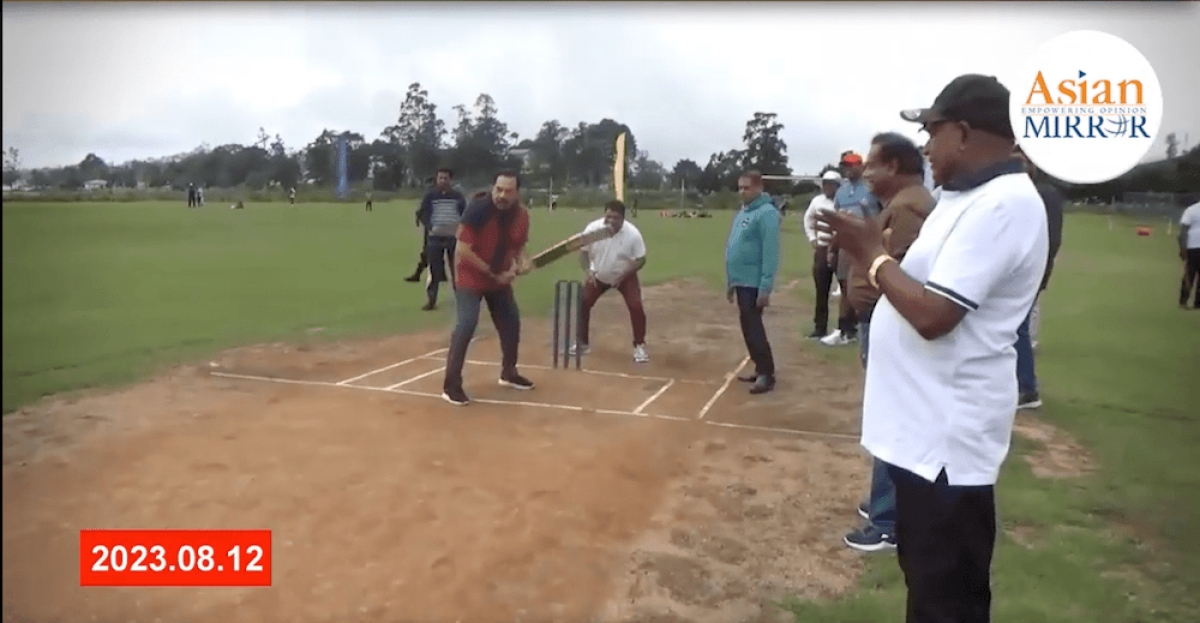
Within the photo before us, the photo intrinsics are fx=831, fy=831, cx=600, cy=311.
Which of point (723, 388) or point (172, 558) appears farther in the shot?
point (723, 388)

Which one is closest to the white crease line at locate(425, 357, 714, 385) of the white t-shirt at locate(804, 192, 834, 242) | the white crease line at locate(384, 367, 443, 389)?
the white crease line at locate(384, 367, 443, 389)

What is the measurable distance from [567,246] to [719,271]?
2414 mm

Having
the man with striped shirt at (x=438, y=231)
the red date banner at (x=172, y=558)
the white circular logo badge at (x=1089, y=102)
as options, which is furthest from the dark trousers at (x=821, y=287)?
the red date banner at (x=172, y=558)

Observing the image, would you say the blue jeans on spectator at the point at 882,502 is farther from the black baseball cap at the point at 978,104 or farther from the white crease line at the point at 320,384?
the white crease line at the point at 320,384

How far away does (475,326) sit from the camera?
4.49 meters

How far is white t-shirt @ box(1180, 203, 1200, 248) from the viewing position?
335 cm

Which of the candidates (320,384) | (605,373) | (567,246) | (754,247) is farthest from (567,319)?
(320,384)

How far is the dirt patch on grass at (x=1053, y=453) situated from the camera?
349 cm

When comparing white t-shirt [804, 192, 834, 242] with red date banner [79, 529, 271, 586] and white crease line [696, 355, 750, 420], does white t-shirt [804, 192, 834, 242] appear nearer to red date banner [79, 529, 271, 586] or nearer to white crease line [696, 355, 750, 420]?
white crease line [696, 355, 750, 420]

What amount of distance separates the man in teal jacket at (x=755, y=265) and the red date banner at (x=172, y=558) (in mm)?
2712

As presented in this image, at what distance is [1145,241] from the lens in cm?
356

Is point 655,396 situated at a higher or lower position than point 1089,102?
lower

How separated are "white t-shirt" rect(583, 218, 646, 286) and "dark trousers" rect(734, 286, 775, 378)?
84 cm

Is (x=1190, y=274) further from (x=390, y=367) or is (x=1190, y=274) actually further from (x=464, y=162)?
(x=390, y=367)
